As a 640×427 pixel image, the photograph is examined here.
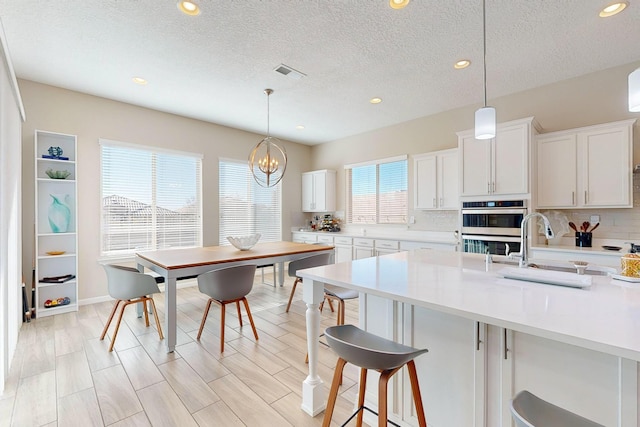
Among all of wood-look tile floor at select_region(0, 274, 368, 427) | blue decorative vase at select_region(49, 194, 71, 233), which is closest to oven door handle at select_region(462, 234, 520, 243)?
wood-look tile floor at select_region(0, 274, 368, 427)

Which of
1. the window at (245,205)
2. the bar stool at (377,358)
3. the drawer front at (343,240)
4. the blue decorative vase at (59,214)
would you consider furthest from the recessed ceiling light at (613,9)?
the blue decorative vase at (59,214)

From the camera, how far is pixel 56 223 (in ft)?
11.7

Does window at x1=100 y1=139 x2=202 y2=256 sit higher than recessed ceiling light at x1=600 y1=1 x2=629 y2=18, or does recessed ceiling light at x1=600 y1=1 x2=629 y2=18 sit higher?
recessed ceiling light at x1=600 y1=1 x2=629 y2=18

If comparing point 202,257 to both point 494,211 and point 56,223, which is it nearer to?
point 56,223

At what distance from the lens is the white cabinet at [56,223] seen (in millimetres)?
3467

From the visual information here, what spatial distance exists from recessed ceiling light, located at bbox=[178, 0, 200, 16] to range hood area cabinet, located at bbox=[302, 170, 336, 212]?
405 cm

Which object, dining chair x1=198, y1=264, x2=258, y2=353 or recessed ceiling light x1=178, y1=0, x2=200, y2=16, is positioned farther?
dining chair x1=198, y1=264, x2=258, y2=353

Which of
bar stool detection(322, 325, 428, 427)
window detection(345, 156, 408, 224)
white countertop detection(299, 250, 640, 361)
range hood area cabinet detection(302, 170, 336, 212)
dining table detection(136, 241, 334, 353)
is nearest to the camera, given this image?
white countertop detection(299, 250, 640, 361)

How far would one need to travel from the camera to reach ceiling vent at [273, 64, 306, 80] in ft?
10.2

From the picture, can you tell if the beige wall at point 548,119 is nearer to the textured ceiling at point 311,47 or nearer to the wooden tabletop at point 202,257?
the textured ceiling at point 311,47

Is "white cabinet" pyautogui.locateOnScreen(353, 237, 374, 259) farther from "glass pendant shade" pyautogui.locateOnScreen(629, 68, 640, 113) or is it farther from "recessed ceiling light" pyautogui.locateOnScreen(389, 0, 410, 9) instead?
"glass pendant shade" pyautogui.locateOnScreen(629, 68, 640, 113)

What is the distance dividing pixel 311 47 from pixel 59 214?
3700mm

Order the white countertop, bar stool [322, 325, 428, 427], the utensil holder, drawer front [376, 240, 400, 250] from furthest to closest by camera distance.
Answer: drawer front [376, 240, 400, 250], the utensil holder, bar stool [322, 325, 428, 427], the white countertop

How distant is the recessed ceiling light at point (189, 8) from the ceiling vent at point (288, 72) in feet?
3.25
